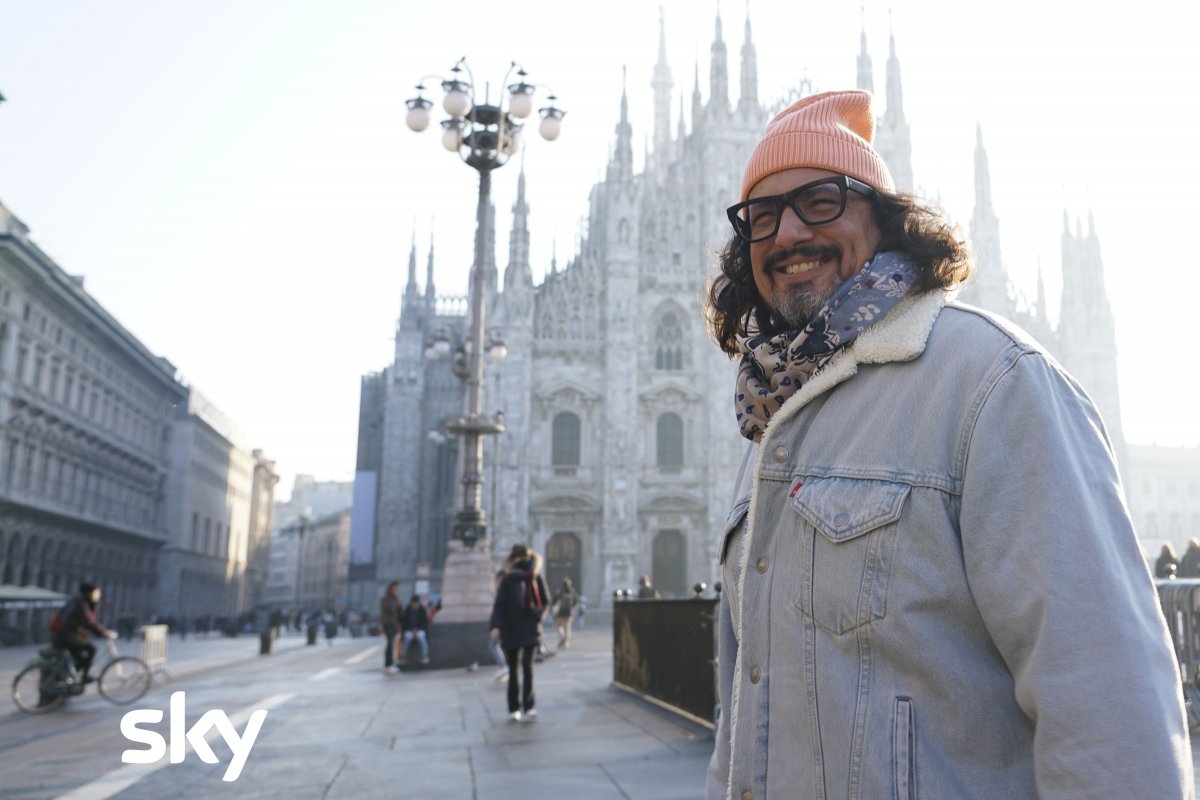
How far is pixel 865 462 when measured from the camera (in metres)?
1.35

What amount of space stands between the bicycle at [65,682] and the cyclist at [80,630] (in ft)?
0.25

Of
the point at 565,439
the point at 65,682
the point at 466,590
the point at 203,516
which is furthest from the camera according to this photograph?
the point at 203,516

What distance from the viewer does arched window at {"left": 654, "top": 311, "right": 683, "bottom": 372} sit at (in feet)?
115

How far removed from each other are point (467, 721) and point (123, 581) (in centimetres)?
4008

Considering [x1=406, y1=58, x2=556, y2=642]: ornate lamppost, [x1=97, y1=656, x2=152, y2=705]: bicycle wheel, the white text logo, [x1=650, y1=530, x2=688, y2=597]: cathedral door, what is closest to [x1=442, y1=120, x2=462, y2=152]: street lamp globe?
[x1=406, y1=58, x2=556, y2=642]: ornate lamppost

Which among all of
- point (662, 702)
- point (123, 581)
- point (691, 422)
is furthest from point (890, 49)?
point (123, 581)

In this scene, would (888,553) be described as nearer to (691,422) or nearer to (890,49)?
(691,422)

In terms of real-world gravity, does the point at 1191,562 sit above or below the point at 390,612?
above

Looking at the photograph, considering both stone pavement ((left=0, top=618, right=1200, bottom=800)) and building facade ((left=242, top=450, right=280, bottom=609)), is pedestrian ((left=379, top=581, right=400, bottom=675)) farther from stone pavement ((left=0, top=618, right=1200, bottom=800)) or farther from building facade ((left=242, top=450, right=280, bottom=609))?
building facade ((left=242, top=450, right=280, bottom=609))

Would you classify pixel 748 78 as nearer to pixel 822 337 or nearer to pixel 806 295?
→ pixel 806 295

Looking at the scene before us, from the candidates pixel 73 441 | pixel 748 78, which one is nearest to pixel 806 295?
pixel 748 78

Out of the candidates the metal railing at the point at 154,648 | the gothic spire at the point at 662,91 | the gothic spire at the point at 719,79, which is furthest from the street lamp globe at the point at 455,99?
the gothic spire at the point at 662,91

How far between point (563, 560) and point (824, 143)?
32.1m

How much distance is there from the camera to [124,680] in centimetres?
1073
